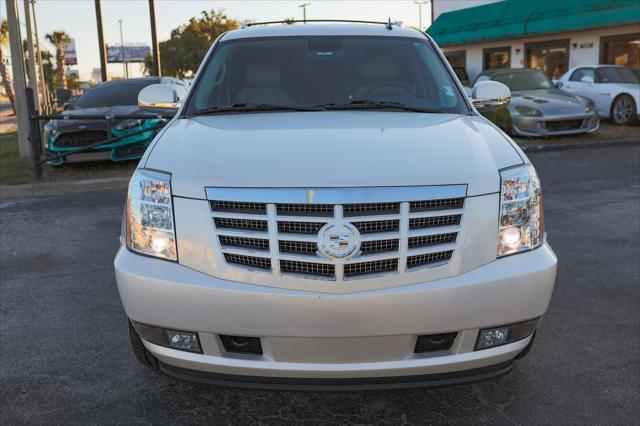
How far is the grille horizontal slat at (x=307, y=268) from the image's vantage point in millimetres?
2336

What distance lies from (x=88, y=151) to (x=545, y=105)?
28.3ft

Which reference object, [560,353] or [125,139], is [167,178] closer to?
[560,353]

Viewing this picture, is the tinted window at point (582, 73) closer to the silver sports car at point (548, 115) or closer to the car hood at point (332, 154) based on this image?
the silver sports car at point (548, 115)

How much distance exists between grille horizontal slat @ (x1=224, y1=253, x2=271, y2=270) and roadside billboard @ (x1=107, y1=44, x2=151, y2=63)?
354 ft

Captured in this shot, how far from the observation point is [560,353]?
3.42 m

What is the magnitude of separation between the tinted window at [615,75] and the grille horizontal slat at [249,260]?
15517 millimetres

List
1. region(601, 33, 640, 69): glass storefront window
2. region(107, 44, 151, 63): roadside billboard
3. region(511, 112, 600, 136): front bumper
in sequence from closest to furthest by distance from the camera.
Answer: region(511, 112, 600, 136): front bumper → region(601, 33, 640, 69): glass storefront window → region(107, 44, 151, 63): roadside billboard

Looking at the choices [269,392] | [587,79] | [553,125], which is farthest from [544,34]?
[269,392]

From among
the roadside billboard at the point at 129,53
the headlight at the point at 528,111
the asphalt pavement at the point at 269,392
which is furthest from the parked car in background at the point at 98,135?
the roadside billboard at the point at 129,53

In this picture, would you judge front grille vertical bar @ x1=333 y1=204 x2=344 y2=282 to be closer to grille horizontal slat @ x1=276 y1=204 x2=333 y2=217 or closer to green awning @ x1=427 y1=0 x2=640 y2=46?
grille horizontal slat @ x1=276 y1=204 x2=333 y2=217

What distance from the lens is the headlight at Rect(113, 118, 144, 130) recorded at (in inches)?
391

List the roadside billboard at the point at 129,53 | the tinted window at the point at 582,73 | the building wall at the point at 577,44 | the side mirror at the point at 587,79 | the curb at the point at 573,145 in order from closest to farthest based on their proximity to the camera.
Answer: the curb at the point at 573,145, the side mirror at the point at 587,79, the tinted window at the point at 582,73, the building wall at the point at 577,44, the roadside billboard at the point at 129,53

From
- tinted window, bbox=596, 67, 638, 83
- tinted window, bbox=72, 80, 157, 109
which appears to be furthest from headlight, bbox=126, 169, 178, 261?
tinted window, bbox=596, 67, 638, 83

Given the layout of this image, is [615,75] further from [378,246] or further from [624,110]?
[378,246]
